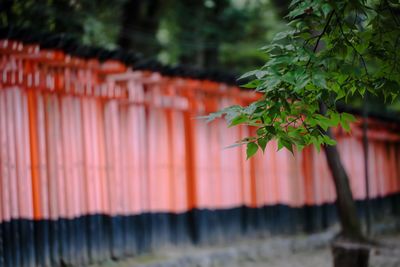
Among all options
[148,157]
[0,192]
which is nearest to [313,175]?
[148,157]

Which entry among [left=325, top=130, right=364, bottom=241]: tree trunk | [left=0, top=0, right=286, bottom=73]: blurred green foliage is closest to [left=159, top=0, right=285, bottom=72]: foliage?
[left=0, top=0, right=286, bottom=73]: blurred green foliage

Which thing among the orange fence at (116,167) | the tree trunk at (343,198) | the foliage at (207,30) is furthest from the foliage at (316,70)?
the foliage at (207,30)

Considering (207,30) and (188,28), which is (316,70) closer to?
(207,30)

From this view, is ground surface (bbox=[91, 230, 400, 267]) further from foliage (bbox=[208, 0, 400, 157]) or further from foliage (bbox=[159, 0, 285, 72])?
foliage (bbox=[159, 0, 285, 72])

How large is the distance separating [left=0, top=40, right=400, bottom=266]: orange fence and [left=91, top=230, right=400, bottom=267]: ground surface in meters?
0.26

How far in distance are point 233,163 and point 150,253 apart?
2.45 m

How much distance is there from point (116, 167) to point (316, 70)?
530 cm

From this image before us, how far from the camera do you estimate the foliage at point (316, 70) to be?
2988 mm

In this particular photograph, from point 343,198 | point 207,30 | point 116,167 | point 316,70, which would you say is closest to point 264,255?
point 343,198

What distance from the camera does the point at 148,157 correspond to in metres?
8.48

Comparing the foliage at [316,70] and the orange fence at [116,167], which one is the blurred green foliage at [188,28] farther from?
the foliage at [316,70]

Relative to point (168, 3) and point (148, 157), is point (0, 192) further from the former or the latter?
point (168, 3)

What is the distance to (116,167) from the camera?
784cm

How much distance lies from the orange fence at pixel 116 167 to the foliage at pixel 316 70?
3959 mm
